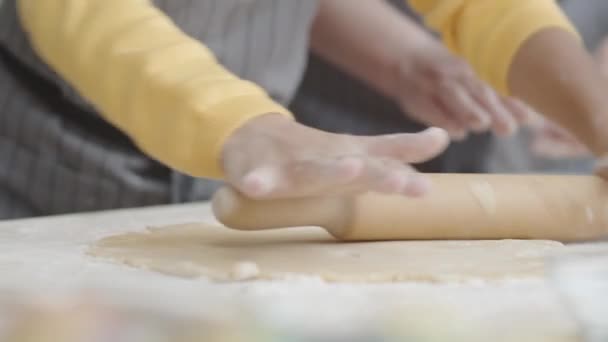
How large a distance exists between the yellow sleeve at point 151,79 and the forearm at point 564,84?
33 centimetres

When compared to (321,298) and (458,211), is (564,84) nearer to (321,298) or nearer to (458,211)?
(458,211)

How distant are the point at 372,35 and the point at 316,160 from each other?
71 centimetres

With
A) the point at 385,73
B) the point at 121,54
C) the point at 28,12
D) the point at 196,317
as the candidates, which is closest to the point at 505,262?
the point at 196,317

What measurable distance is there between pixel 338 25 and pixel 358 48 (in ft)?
0.14

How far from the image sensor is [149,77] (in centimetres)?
60

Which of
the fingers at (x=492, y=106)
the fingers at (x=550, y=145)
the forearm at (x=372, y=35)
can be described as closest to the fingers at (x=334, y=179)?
the fingers at (x=492, y=106)

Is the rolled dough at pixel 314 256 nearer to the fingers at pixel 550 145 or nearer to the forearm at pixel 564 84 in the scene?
the forearm at pixel 564 84

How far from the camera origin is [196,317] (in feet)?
1.17

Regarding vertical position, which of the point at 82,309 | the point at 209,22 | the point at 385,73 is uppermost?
the point at 82,309

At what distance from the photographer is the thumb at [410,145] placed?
49 cm

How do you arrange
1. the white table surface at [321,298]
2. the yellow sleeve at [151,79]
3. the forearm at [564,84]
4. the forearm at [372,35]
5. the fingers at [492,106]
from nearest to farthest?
the white table surface at [321,298]
the yellow sleeve at [151,79]
the forearm at [564,84]
the fingers at [492,106]
the forearm at [372,35]

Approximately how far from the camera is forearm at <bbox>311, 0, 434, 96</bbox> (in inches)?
44.8

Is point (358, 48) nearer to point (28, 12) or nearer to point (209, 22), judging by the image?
point (209, 22)

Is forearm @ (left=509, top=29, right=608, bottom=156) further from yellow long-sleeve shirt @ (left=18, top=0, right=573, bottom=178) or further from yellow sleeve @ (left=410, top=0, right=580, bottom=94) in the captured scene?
yellow long-sleeve shirt @ (left=18, top=0, right=573, bottom=178)
